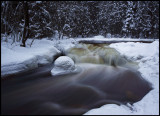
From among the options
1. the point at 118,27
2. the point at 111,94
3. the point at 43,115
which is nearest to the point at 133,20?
the point at 118,27

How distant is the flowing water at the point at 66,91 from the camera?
15.8 ft

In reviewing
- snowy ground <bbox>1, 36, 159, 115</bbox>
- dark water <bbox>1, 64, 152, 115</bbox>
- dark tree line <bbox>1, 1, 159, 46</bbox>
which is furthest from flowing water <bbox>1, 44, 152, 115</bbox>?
dark tree line <bbox>1, 1, 159, 46</bbox>

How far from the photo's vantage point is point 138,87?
6340 mm

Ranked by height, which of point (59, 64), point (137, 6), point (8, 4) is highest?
point (137, 6)

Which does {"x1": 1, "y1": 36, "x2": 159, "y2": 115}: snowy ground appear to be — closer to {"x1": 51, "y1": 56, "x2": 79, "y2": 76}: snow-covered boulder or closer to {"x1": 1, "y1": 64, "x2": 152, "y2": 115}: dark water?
{"x1": 1, "y1": 64, "x2": 152, "y2": 115}: dark water

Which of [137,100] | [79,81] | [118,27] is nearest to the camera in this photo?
[137,100]

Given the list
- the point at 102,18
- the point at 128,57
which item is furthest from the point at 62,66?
the point at 102,18

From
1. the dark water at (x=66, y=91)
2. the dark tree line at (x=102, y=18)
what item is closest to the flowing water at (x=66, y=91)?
the dark water at (x=66, y=91)

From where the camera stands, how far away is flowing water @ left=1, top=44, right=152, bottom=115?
4.82m

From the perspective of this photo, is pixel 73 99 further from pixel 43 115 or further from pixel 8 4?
pixel 8 4

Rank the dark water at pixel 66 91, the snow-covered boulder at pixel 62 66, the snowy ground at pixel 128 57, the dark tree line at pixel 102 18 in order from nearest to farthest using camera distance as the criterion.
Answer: the snowy ground at pixel 128 57 → the dark water at pixel 66 91 → the snow-covered boulder at pixel 62 66 → the dark tree line at pixel 102 18

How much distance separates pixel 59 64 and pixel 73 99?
2.86m

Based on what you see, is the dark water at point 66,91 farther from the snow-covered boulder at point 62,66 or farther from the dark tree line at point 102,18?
the dark tree line at point 102,18

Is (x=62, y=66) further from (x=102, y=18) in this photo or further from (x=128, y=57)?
(x=102, y=18)
